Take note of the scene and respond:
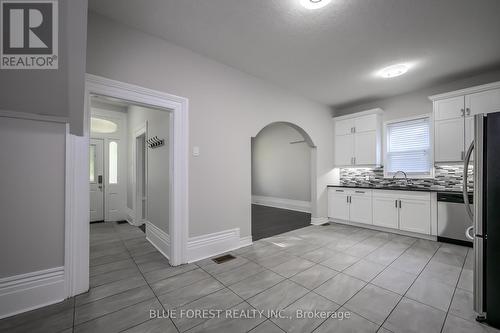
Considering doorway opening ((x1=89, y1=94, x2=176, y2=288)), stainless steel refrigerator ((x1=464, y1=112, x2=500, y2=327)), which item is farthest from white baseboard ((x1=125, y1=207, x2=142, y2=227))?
stainless steel refrigerator ((x1=464, y1=112, x2=500, y2=327))

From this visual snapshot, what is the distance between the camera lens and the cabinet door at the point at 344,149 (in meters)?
4.86

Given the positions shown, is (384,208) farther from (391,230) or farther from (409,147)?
(409,147)

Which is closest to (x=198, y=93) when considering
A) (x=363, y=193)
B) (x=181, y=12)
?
(x=181, y=12)

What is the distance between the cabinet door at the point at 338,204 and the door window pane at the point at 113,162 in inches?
208

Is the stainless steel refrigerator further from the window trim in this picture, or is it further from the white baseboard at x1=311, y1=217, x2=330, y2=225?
the white baseboard at x1=311, y1=217, x2=330, y2=225

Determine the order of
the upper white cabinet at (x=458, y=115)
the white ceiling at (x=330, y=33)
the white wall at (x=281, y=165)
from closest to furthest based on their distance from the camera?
the white ceiling at (x=330, y=33)
the upper white cabinet at (x=458, y=115)
the white wall at (x=281, y=165)

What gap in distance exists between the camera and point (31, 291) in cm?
183

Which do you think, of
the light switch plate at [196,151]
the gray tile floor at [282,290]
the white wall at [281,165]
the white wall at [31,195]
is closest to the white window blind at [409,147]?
the gray tile floor at [282,290]

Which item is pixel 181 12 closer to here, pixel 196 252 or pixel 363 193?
pixel 196 252

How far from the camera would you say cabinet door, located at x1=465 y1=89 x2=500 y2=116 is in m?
3.19

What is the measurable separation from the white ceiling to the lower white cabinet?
217 cm

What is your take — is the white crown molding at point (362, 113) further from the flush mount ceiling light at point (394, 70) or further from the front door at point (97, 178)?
the front door at point (97, 178)

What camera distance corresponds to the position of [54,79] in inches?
59.6

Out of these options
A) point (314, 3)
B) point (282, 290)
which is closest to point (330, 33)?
point (314, 3)
